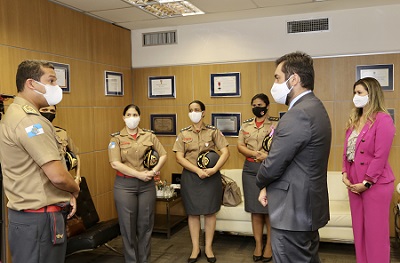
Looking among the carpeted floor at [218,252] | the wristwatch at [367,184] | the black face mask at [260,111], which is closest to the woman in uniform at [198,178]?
the carpeted floor at [218,252]

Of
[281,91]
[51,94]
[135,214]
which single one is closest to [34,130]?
[51,94]

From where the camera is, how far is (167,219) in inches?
198

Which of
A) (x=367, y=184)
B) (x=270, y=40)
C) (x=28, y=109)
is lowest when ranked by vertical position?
(x=367, y=184)

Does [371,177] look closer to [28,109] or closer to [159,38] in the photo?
[28,109]

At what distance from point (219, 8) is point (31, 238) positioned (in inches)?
137

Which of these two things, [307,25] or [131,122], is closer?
[131,122]

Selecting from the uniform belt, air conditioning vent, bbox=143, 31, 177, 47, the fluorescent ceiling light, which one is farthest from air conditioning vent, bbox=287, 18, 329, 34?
the uniform belt

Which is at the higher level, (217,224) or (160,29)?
(160,29)

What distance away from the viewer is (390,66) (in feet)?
15.3

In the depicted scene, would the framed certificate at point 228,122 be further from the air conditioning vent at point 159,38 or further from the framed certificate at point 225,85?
the air conditioning vent at point 159,38

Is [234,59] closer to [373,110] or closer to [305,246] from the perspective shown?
[373,110]

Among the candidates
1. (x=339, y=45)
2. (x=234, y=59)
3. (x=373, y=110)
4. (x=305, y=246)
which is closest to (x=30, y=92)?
(x=305, y=246)

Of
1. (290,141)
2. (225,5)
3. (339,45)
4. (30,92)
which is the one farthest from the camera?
(339,45)

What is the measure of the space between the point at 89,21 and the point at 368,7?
353 cm
